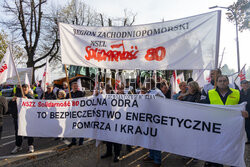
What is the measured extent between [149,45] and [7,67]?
138 inches

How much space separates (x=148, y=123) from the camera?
385 centimetres

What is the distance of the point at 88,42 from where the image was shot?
15.8 feet

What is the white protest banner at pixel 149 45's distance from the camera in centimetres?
412

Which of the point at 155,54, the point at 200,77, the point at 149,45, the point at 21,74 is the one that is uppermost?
the point at 149,45

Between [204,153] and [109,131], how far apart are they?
1836 millimetres

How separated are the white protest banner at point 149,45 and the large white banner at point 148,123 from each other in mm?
958

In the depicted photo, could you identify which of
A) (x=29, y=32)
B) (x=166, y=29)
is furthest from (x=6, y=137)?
(x=29, y=32)

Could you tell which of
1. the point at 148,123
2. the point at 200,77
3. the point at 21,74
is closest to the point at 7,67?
the point at 148,123

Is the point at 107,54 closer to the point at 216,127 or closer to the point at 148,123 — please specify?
the point at 148,123

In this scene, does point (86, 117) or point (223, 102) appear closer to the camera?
point (223, 102)

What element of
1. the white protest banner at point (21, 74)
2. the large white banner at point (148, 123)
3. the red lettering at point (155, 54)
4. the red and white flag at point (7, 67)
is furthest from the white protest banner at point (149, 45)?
the white protest banner at point (21, 74)

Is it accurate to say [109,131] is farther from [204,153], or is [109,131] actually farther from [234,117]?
[234,117]

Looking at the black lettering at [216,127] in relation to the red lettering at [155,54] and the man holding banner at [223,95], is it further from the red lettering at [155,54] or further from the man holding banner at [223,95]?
the red lettering at [155,54]

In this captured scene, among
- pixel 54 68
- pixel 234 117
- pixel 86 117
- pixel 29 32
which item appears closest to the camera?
pixel 234 117
